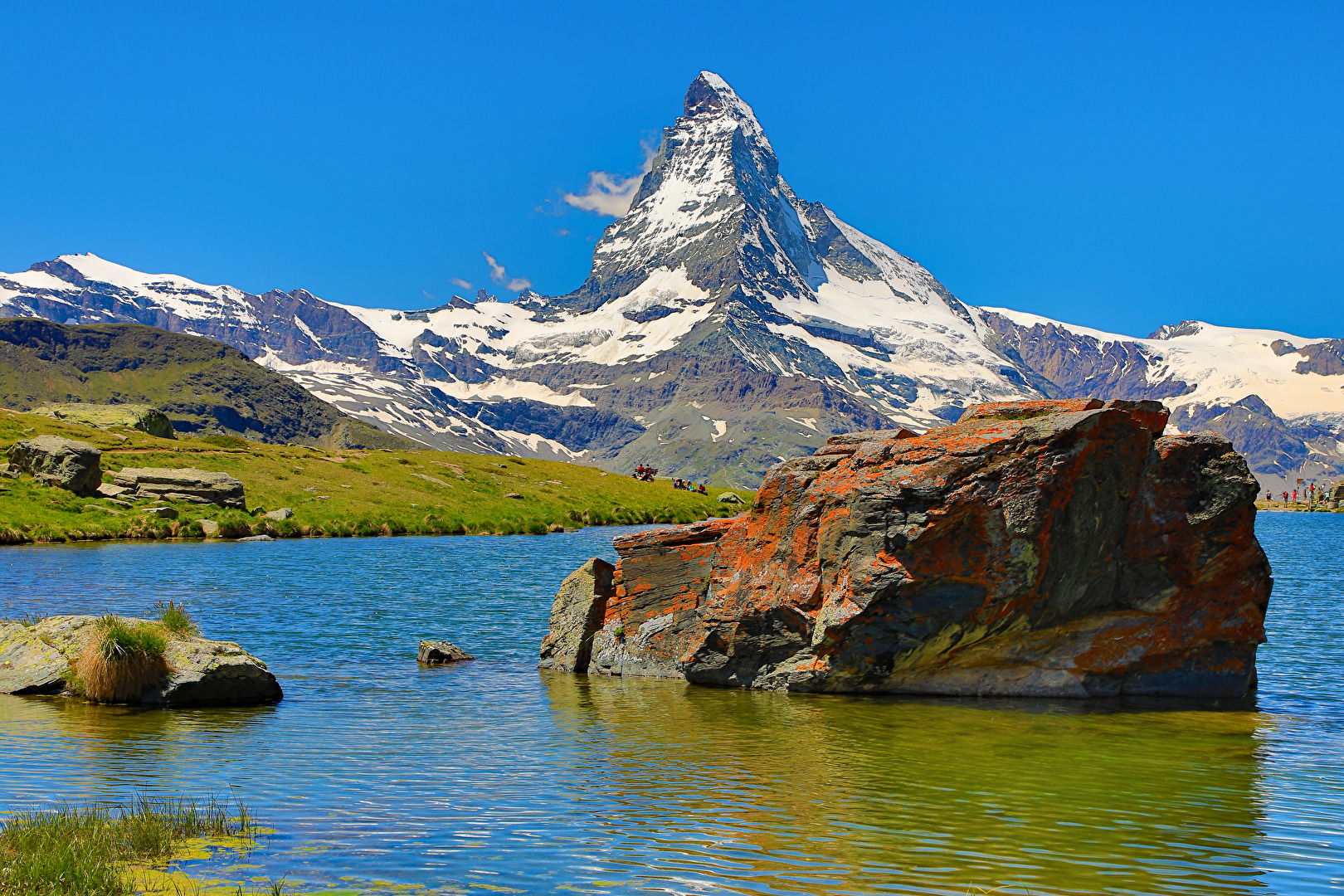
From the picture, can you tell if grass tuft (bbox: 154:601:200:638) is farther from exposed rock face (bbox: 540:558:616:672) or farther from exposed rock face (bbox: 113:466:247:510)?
exposed rock face (bbox: 113:466:247:510)

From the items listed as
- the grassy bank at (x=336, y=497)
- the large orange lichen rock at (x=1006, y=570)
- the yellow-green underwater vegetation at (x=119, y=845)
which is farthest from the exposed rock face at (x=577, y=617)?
the grassy bank at (x=336, y=497)

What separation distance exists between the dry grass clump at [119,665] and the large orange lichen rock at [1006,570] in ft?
40.2

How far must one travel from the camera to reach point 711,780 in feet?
49.6

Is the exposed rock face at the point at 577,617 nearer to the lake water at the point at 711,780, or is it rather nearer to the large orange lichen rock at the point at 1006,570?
the lake water at the point at 711,780

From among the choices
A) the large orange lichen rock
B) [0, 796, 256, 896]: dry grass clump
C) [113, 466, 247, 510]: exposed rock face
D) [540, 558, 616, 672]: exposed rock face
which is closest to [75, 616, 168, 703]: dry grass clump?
[0, 796, 256, 896]: dry grass clump

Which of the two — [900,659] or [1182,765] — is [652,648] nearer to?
[900,659]

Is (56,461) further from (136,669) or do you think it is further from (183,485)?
(136,669)

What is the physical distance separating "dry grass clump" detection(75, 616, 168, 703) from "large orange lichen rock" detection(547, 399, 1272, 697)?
12.2m

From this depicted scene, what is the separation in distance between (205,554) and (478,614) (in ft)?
92.0

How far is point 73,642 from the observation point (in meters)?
22.3

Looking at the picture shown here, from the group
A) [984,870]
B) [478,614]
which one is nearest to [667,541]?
[478,614]

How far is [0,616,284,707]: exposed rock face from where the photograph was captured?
21.0 meters

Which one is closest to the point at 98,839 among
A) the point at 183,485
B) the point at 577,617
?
the point at 577,617

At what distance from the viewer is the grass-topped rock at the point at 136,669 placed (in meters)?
20.7
